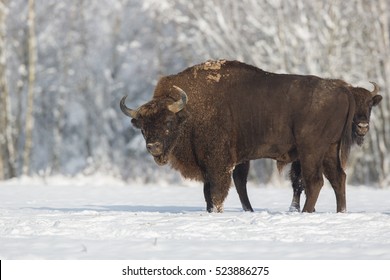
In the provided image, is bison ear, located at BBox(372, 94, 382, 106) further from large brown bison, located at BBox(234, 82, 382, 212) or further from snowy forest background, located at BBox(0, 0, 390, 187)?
snowy forest background, located at BBox(0, 0, 390, 187)

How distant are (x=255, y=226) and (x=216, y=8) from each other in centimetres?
2200

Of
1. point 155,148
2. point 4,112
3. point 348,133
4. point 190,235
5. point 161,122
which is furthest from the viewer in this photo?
point 4,112

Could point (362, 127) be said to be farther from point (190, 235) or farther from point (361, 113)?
point (190, 235)

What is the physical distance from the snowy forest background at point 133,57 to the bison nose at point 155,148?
50.0 ft

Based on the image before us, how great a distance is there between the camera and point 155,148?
11.6 meters

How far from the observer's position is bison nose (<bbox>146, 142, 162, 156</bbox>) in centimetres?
1162

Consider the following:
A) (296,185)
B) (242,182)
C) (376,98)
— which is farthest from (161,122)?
(376,98)

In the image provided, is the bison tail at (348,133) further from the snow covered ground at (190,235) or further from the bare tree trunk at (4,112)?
the bare tree trunk at (4,112)

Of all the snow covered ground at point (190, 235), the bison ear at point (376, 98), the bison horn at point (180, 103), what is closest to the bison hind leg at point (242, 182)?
the snow covered ground at point (190, 235)

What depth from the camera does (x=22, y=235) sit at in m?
9.40

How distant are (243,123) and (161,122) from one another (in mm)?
1194

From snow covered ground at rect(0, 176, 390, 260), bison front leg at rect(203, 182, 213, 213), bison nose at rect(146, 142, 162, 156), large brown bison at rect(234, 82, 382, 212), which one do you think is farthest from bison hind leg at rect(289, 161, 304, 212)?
bison nose at rect(146, 142, 162, 156)

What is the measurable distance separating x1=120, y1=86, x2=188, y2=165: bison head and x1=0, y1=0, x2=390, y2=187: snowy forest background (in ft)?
49.0
